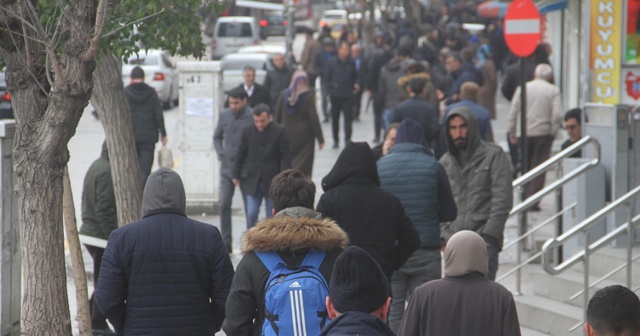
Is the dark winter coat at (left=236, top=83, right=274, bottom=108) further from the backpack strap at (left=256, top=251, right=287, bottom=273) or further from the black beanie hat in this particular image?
the black beanie hat

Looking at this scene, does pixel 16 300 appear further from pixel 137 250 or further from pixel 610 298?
pixel 610 298

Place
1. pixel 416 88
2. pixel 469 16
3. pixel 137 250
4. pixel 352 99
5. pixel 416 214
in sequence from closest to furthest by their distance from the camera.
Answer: pixel 137 250
pixel 416 214
pixel 416 88
pixel 352 99
pixel 469 16

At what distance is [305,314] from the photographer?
5.16 m

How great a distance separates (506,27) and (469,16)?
4652cm

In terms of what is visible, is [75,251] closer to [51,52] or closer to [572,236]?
[51,52]

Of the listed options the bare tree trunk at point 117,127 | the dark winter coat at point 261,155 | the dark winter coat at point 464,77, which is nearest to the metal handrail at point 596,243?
the bare tree trunk at point 117,127

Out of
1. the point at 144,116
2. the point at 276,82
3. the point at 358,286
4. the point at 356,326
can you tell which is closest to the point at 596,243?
the point at 358,286

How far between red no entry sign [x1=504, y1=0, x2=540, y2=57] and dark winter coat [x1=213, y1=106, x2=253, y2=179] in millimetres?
3093

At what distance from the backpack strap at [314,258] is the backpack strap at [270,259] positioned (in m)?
0.10

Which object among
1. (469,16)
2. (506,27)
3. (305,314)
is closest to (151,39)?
(305,314)

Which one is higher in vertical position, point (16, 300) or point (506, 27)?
point (506, 27)

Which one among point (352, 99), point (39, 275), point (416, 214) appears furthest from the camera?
point (352, 99)

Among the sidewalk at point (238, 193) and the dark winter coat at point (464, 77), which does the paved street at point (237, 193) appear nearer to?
the sidewalk at point (238, 193)

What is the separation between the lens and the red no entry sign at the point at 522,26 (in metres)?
13.5
